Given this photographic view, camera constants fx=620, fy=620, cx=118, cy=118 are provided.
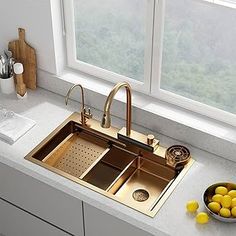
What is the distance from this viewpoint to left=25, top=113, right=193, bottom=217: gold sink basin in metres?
3.17

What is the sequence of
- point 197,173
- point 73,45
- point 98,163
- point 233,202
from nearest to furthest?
1. point 233,202
2. point 197,173
3. point 98,163
4. point 73,45

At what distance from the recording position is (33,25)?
11.2 ft

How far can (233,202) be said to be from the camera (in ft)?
9.31

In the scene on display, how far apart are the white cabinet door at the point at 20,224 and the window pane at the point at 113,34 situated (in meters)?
0.93

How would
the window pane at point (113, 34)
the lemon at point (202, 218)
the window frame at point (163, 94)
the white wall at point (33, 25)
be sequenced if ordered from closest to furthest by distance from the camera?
1. the lemon at point (202, 218)
2. the window frame at point (163, 94)
3. the window pane at point (113, 34)
4. the white wall at point (33, 25)

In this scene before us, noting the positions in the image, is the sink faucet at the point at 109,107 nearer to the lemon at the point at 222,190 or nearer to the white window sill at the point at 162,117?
the white window sill at the point at 162,117

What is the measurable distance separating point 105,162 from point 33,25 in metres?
0.85

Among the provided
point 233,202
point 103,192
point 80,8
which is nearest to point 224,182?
point 233,202

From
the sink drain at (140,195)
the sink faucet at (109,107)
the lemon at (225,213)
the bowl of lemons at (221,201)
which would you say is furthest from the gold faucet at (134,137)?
the lemon at (225,213)

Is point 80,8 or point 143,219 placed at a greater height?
point 80,8

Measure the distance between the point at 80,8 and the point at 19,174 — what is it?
961 mm

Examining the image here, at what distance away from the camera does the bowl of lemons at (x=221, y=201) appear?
2.82 m

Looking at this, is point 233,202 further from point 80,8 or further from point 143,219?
point 80,8

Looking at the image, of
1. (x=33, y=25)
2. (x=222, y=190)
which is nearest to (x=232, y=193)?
(x=222, y=190)
